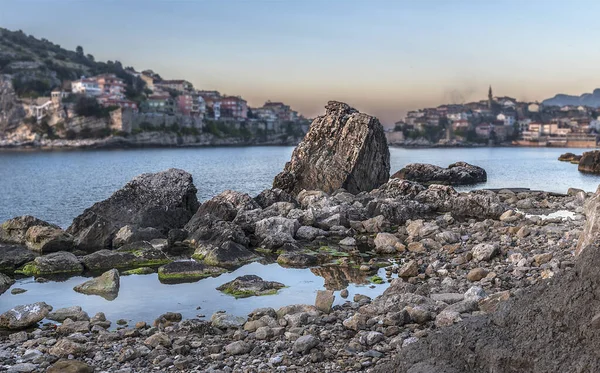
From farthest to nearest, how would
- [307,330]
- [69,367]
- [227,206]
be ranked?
[227,206]
[307,330]
[69,367]

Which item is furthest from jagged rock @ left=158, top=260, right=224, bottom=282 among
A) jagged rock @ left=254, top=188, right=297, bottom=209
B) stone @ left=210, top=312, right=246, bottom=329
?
jagged rock @ left=254, top=188, right=297, bottom=209

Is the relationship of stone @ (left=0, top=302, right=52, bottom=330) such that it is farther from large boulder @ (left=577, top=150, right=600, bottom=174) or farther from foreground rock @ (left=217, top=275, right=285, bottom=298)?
large boulder @ (left=577, top=150, right=600, bottom=174)

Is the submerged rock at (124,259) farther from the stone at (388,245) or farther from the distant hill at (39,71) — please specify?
the distant hill at (39,71)

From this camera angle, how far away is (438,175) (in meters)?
48.9

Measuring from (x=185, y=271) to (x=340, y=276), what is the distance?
13.9 feet

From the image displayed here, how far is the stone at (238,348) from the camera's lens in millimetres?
9016

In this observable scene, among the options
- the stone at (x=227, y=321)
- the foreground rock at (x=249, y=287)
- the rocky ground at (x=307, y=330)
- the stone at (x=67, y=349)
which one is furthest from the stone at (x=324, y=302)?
the stone at (x=67, y=349)

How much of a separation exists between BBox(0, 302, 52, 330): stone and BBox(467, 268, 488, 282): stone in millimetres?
9091

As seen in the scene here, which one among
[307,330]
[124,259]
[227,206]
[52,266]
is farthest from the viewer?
[227,206]

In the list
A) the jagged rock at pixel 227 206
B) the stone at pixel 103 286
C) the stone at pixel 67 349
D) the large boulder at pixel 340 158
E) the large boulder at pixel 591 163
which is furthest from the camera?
the large boulder at pixel 591 163

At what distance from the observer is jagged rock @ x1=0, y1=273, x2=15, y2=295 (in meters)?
15.0

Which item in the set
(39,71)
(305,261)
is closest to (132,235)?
(305,261)

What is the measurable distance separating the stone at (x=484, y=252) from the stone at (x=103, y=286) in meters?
9.08

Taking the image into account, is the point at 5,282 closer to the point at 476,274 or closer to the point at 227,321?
the point at 227,321
